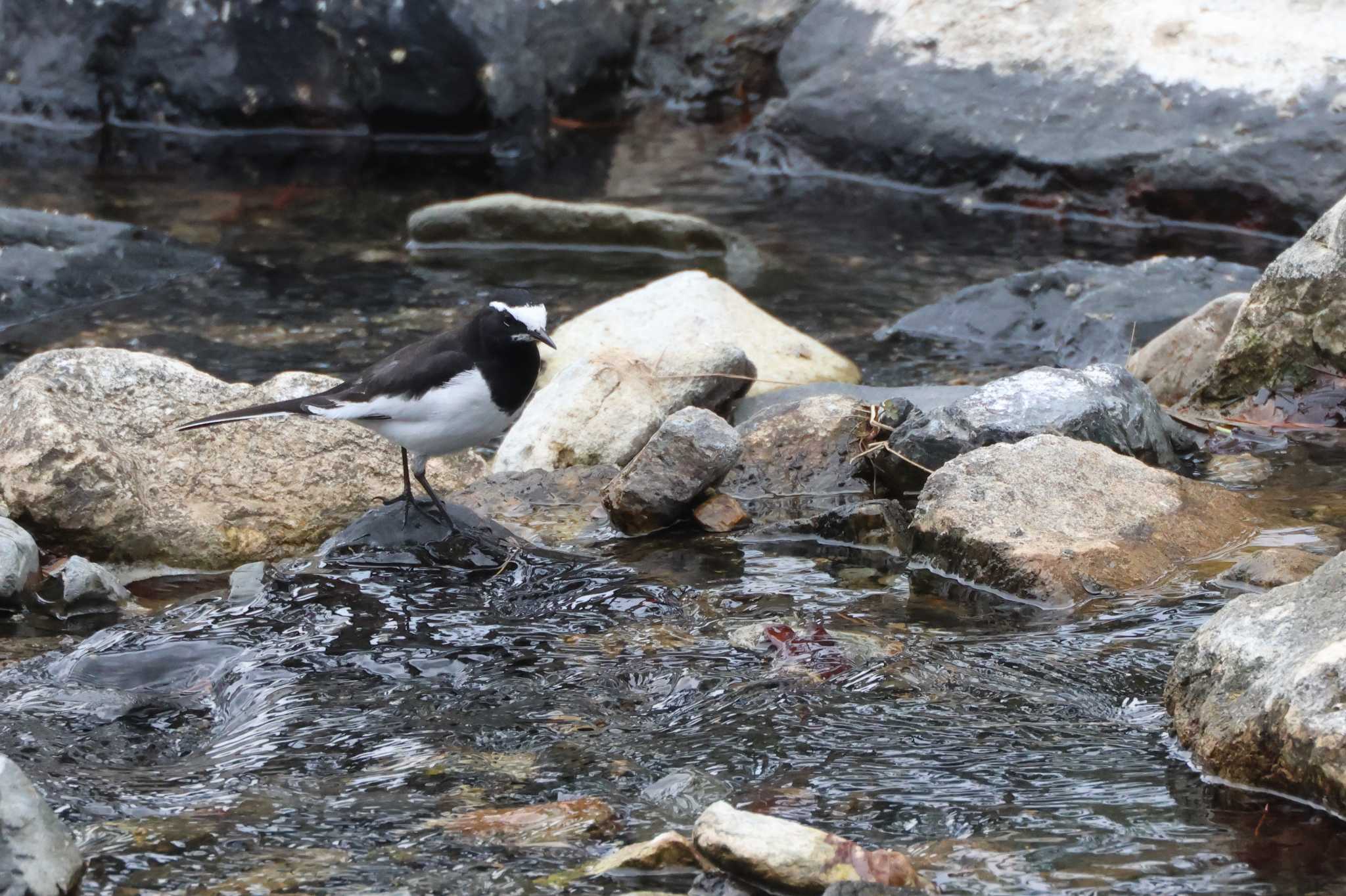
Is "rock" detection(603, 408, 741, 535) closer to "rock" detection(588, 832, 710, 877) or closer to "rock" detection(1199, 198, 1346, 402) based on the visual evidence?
"rock" detection(1199, 198, 1346, 402)

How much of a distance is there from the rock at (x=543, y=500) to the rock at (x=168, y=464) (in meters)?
0.39

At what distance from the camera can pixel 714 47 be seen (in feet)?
50.3

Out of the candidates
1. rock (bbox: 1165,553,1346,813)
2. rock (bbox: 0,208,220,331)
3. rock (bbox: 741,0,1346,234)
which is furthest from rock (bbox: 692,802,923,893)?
rock (bbox: 741,0,1346,234)

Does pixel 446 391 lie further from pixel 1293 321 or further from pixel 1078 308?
pixel 1078 308

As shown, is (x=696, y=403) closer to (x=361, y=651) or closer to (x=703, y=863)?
(x=361, y=651)

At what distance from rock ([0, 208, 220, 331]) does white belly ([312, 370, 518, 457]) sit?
4.92m

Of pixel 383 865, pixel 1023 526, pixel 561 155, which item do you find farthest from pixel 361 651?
pixel 561 155

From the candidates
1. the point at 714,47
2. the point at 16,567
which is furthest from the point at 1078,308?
the point at 714,47

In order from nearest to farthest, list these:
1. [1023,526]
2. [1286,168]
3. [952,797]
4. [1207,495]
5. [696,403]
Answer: [952,797] → [1023,526] → [1207,495] → [696,403] → [1286,168]

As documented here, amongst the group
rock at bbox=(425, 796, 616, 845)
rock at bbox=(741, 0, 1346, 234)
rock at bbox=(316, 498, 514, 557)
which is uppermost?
rock at bbox=(741, 0, 1346, 234)

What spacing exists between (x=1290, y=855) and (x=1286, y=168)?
8.01m

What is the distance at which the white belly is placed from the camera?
17.8ft

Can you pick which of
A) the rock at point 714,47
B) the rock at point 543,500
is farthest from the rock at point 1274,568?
the rock at point 714,47

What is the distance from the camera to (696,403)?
6.91m
